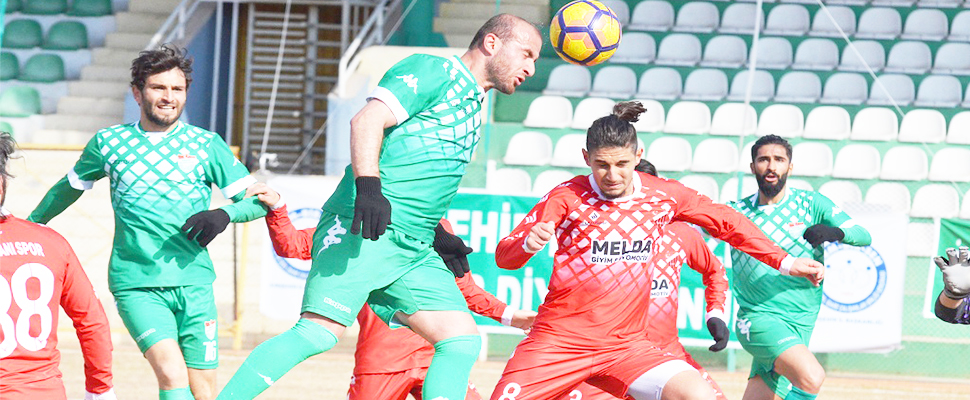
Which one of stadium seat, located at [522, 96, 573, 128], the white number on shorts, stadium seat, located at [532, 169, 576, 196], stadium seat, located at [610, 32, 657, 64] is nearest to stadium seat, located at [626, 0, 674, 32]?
stadium seat, located at [610, 32, 657, 64]

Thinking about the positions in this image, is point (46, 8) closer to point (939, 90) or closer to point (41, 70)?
point (41, 70)

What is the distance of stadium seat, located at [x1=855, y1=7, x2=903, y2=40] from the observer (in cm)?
1469

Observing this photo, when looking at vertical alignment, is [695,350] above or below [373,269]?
below

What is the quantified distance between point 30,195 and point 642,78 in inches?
265

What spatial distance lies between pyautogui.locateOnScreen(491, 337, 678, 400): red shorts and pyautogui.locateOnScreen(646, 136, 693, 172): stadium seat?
738 cm

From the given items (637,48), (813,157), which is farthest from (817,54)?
(813,157)

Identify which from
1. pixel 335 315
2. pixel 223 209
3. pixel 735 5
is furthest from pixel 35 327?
pixel 735 5

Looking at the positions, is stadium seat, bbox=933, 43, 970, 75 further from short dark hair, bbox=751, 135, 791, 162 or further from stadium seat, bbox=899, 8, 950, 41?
short dark hair, bbox=751, 135, 791, 162

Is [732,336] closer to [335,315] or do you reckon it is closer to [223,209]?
[223,209]

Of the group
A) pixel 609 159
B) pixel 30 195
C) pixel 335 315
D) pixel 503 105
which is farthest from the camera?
pixel 503 105

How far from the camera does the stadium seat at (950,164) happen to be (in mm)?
12344

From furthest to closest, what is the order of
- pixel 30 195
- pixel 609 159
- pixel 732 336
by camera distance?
1. pixel 30 195
2. pixel 732 336
3. pixel 609 159

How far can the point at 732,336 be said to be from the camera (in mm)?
10648

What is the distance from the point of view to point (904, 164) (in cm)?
1272
